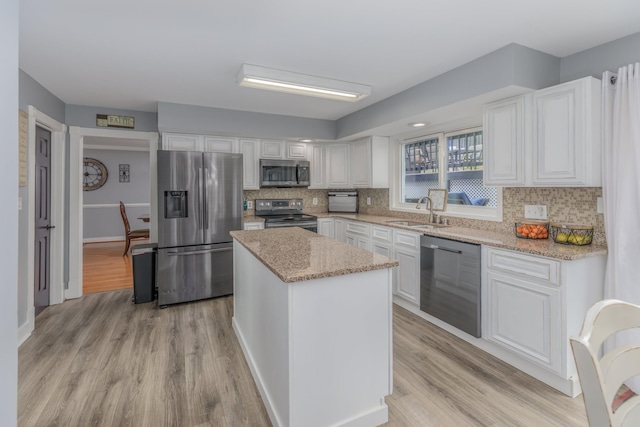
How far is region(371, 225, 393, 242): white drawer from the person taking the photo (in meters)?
3.56

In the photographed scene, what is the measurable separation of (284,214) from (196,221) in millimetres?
1471

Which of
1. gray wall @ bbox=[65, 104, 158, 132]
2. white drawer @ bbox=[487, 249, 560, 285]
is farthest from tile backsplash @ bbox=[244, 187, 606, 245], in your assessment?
gray wall @ bbox=[65, 104, 158, 132]

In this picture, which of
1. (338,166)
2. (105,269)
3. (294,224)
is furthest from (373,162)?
(105,269)

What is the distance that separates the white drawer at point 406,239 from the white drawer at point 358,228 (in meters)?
0.58

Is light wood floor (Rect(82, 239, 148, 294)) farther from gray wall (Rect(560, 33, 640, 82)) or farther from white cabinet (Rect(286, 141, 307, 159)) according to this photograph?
gray wall (Rect(560, 33, 640, 82))

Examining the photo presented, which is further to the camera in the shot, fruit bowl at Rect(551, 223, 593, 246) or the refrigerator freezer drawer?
the refrigerator freezer drawer

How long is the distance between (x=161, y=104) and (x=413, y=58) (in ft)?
9.14

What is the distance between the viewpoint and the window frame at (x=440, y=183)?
319 centimetres

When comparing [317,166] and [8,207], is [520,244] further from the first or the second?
[317,166]

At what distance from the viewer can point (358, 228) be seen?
417 cm

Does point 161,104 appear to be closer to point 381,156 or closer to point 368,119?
point 368,119

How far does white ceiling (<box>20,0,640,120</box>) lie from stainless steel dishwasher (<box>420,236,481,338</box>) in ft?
5.07

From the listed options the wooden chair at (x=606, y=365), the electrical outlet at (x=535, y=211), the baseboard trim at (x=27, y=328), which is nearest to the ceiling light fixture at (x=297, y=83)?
the electrical outlet at (x=535, y=211)

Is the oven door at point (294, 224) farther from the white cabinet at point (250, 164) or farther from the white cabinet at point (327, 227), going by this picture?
the white cabinet at point (250, 164)
